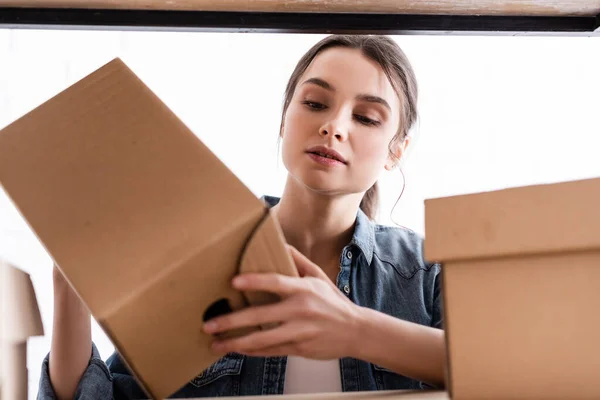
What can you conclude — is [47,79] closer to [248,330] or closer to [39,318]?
[39,318]

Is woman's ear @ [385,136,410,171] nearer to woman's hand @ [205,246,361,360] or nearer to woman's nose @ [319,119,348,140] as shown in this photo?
woman's nose @ [319,119,348,140]

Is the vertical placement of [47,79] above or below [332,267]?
above

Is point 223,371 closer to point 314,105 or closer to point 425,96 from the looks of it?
point 314,105

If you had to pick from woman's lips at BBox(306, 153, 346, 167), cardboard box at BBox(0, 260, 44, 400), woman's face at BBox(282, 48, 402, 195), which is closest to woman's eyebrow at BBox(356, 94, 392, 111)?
woman's face at BBox(282, 48, 402, 195)

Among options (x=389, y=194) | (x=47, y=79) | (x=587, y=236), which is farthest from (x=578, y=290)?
(x=47, y=79)

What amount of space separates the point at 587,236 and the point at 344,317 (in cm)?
28

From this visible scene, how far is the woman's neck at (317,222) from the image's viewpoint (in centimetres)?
117

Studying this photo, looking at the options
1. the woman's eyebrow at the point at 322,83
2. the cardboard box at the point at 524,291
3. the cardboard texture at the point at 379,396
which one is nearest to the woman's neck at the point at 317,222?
the woman's eyebrow at the point at 322,83

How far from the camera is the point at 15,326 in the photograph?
2.33 ft

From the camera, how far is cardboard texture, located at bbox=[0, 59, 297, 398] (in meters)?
0.52

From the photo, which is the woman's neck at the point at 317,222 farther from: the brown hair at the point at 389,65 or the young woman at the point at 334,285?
the brown hair at the point at 389,65

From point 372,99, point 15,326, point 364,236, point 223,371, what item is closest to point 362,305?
point 364,236

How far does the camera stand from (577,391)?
52 cm

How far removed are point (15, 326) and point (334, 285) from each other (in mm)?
409
